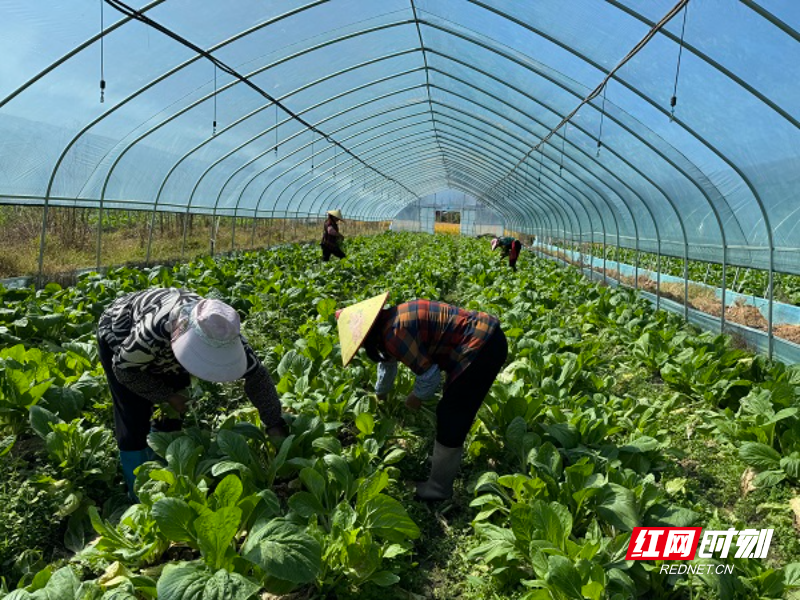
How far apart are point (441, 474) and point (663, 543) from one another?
1.30 metres

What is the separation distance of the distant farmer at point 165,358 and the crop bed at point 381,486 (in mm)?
182

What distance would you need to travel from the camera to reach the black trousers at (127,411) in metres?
3.33

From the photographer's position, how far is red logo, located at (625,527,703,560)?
2.91m

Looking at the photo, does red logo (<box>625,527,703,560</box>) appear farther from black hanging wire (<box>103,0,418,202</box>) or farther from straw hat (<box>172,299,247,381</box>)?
black hanging wire (<box>103,0,418,202</box>)

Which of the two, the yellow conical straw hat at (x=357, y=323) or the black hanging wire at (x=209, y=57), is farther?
the black hanging wire at (x=209, y=57)

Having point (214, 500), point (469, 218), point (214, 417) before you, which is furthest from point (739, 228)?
point (469, 218)

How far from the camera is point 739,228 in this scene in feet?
26.6

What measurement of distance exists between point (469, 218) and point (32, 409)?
44.4m

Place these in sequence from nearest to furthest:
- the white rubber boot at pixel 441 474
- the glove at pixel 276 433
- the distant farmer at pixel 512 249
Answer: the glove at pixel 276 433, the white rubber boot at pixel 441 474, the distant farmer at pixel 512 249

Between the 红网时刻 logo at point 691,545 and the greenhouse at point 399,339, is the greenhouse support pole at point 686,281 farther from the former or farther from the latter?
the 红网时刻 logo at point 691,545

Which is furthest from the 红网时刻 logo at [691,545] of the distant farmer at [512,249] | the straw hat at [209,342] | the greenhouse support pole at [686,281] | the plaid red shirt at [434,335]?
the distant farmer at [512,249]

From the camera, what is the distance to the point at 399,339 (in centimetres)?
349

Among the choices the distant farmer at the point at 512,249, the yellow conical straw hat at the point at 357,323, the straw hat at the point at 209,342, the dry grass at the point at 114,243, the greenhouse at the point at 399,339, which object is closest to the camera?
the straw hat at the point at 209,342

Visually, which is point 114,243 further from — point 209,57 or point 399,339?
point 399,339
